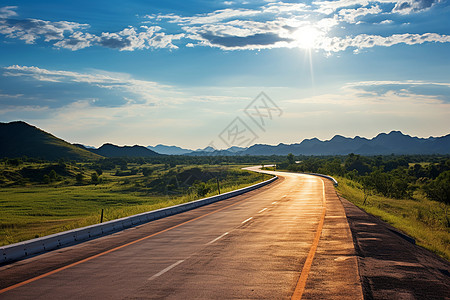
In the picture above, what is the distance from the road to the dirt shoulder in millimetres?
293

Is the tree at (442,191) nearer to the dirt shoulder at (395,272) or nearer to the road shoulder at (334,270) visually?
the road shoulder at (334,270)

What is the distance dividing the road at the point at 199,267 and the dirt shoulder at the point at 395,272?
0.29m

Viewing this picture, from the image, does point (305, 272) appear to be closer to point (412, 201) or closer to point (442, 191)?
point (442, 191)

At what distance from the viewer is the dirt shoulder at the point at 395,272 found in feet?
23.5

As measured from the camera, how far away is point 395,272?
8.59 metres

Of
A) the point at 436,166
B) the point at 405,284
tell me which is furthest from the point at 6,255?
the point at 436,166

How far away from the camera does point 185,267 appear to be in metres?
9.37

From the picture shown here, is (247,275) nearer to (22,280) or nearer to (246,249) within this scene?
(246,249)

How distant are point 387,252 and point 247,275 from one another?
4.38 metres

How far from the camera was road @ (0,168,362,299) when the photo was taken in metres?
7.43

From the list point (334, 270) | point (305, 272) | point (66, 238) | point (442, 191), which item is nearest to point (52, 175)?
point (442, 191)

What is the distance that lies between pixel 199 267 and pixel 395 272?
424 cm

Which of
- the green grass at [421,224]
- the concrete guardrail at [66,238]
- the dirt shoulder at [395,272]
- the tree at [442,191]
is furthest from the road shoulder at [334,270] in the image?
the tree at [442,191]

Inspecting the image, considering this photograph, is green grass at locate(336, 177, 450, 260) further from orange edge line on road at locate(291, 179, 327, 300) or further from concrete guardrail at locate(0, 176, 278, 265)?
concrete guardrail at locate(0, 176, 278, 265)
